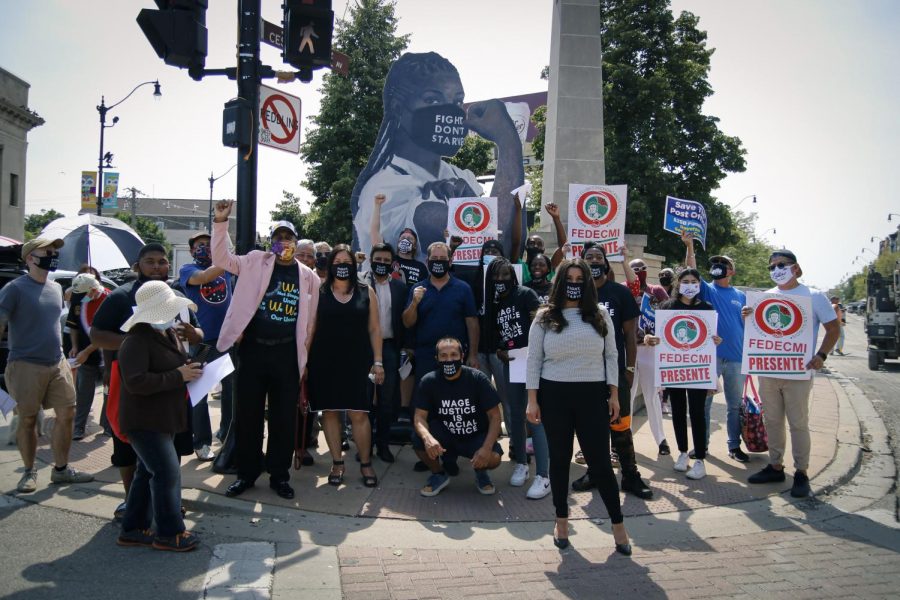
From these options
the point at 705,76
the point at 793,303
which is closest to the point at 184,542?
the point at 793,303

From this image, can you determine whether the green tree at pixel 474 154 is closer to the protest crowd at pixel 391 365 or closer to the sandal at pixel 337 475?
the protest crowd at pixel 391 365

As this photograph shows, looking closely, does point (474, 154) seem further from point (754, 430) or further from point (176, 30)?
point (176, 30)

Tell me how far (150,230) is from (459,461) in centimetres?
5460

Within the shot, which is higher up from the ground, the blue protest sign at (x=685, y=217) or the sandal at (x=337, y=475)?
the blue protest sign at (x=685, y=217)

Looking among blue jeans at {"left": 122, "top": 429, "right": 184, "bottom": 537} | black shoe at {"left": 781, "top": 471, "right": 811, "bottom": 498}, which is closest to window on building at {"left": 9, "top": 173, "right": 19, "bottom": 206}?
blue jeans at {"left": 122, "top": 429, "right": 184, "bottom": 537}

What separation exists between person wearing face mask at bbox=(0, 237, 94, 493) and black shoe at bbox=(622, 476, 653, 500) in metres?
4.64

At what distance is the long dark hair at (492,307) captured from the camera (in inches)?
230

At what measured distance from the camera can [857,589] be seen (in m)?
3.76

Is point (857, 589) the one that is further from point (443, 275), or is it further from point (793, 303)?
point (443, 275)

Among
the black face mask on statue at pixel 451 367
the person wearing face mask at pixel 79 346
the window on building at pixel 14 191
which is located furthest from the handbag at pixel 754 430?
the window on building at pixel 14 191

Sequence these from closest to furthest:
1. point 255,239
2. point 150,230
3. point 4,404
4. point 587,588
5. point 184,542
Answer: point 587,588 < point 184,542 < point 4,404 < point 255,239 < point 150,230

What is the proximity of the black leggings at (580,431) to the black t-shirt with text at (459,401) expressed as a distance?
43.4 inches

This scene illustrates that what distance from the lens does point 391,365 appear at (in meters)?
6.24

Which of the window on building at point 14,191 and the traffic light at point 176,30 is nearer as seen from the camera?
the traffic light at point 176,30
